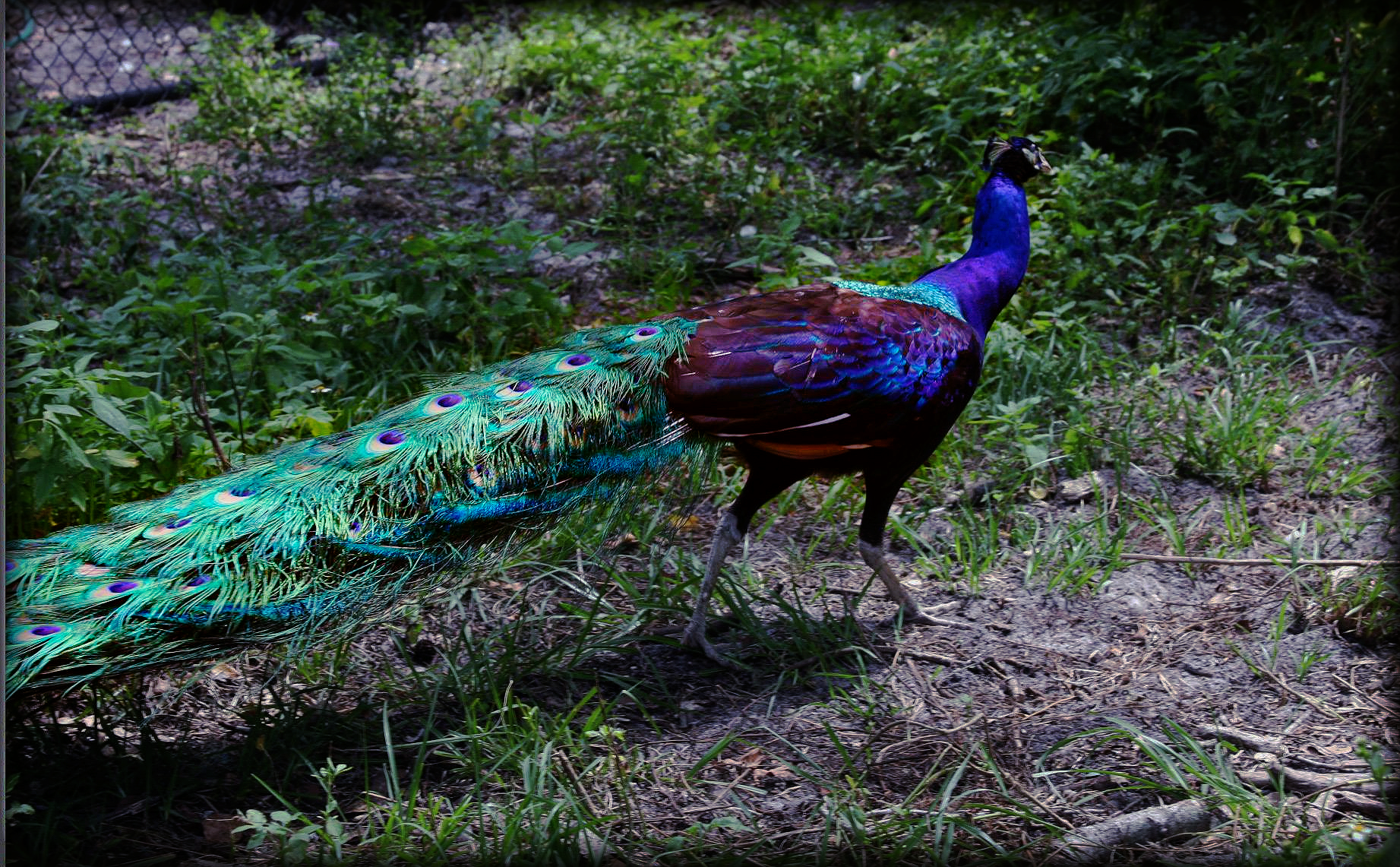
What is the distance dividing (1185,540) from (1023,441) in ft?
2.18

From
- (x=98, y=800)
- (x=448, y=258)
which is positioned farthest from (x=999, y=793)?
(x=448, y=258)

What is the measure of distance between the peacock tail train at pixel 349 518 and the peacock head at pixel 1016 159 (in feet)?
4.36

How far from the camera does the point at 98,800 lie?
273 cm

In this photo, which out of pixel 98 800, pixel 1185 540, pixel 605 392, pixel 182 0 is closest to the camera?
pixel 98 800

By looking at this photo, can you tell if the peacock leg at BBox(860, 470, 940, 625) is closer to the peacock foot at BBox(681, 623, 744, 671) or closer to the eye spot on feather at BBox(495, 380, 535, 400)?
the peacock foot at BBox(681, 623, 744, 671)

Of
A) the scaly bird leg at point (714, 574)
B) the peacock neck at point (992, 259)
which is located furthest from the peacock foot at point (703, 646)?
the peacock neck at point (992, 259)

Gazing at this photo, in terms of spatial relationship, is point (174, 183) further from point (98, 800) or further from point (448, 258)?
point (98, 800)

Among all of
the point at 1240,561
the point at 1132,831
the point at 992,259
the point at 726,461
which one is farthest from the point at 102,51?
the point at 1132,831

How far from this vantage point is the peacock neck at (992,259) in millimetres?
3605

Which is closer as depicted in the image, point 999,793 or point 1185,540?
point 999,793

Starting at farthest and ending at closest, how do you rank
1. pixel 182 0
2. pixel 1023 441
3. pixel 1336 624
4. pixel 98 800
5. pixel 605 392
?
pixel 182 0
pixel 1023 441
pixel 1336 624
pixel 605 392
pixel 98 800

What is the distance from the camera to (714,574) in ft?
11.1

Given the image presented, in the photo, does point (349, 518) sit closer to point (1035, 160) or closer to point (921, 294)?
point (921, 294)

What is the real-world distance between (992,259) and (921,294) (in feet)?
1.12
